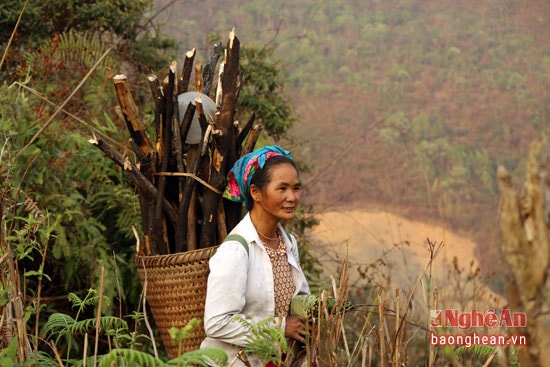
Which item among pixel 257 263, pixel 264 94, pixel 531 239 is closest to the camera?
pixel 531 239

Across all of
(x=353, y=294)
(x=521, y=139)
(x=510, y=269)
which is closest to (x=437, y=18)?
(x=521, y=139)

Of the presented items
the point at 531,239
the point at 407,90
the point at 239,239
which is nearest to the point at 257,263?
the point at 239,239

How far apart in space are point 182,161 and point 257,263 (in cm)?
51

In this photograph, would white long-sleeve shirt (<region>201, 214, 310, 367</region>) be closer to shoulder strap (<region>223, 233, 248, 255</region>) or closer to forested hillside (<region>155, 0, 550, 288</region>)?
shoulder strap (<region>223, 233, 248, 255</region>)

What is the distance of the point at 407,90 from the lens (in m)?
11.3

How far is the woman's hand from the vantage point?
8.54 ft

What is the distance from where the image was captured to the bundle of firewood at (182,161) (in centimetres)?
297

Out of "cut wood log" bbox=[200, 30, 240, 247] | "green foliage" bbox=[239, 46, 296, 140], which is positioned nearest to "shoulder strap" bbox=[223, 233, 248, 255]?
"cut wood log" bbox=[200, 30, 240, 247]

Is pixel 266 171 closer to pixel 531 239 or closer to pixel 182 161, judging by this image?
pixel 182 161

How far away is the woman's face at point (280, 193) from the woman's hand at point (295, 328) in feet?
1.11

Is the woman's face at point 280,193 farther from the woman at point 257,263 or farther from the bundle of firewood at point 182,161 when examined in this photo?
the bundle of firewood at point 182,161

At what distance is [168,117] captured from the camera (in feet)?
10.0

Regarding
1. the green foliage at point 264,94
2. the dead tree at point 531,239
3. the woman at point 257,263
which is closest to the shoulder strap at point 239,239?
the woman at point 257,263

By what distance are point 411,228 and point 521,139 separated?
1.81 m
